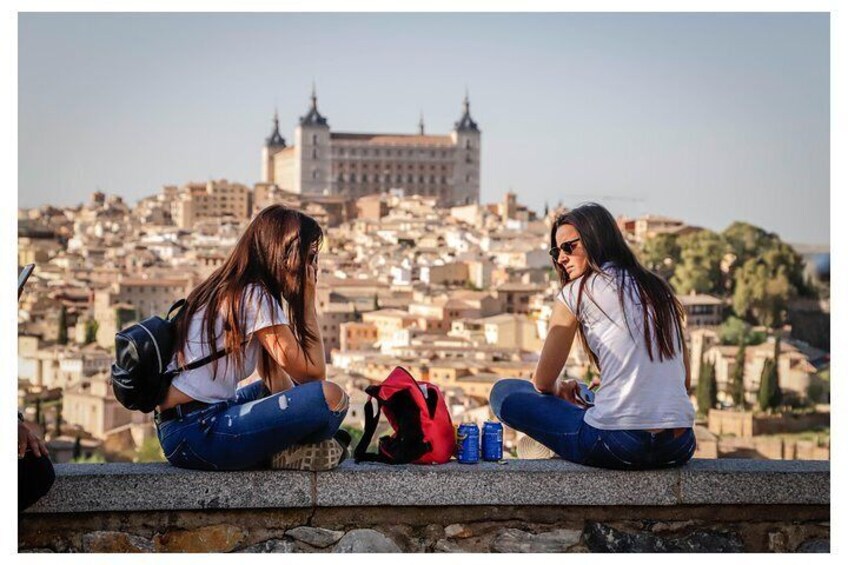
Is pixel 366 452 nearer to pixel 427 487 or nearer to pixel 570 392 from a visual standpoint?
pixel 427 487

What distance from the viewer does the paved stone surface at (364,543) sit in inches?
82.7

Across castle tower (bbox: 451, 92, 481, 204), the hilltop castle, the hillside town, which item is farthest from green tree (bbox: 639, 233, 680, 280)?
castle tower (bbox: 451, 92, 481, 204)

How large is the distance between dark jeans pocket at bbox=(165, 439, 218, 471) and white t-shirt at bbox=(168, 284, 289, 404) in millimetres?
79

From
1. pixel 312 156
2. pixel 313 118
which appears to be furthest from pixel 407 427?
pixel 313 118

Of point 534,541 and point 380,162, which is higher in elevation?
point 380,162

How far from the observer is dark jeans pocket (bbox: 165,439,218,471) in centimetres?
209

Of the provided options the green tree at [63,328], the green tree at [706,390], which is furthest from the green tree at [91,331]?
the green tree at [706,390]

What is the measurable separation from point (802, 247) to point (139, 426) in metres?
26.1

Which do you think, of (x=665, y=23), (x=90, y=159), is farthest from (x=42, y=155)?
(x=665, y=23)

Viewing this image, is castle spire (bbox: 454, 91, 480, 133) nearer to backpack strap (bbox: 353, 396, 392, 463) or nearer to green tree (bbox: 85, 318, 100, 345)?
green tree (bbox: 85, 318, 100, 345)

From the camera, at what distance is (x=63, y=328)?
140 feet

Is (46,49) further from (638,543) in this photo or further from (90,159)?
(638,543)

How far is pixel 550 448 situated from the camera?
2270 millimetres

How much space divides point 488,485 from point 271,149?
8637cm
